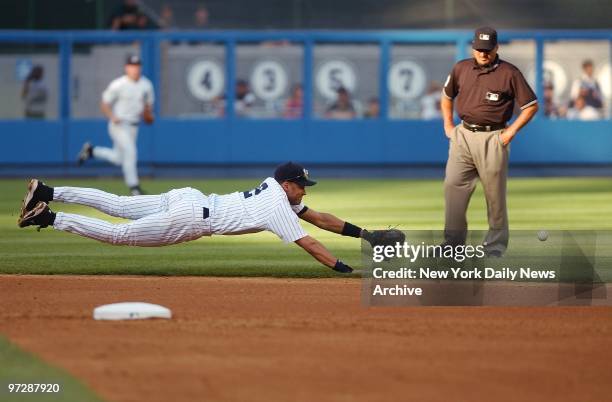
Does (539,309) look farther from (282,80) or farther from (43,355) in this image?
(282,80)

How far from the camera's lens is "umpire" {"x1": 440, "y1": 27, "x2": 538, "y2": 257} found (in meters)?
10.5

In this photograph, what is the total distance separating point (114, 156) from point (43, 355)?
1176cm

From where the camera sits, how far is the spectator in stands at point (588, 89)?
77.8ft

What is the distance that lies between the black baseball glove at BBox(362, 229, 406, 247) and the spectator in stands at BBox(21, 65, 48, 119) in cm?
1515

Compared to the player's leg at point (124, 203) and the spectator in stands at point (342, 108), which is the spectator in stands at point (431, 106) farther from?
the player's leg at point (124, 203)

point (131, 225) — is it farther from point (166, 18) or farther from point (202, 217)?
point (166, 18)

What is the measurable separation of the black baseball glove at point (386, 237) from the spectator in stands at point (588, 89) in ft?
49.1

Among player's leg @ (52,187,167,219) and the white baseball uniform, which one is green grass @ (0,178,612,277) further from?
the white baseball uniform

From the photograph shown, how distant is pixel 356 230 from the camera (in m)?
10.1

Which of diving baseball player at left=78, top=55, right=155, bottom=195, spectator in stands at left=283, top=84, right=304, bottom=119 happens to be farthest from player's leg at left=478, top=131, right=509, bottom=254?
spectator in stands at left=283, top=84, right=304, bottom=119

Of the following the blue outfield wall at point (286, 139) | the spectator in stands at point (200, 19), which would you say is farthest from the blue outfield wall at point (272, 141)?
the spectator in stands at point (200, 19)

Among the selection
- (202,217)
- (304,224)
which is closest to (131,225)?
(202,217)

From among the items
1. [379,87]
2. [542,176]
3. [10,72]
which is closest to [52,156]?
[10,72]

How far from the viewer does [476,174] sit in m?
10.9
